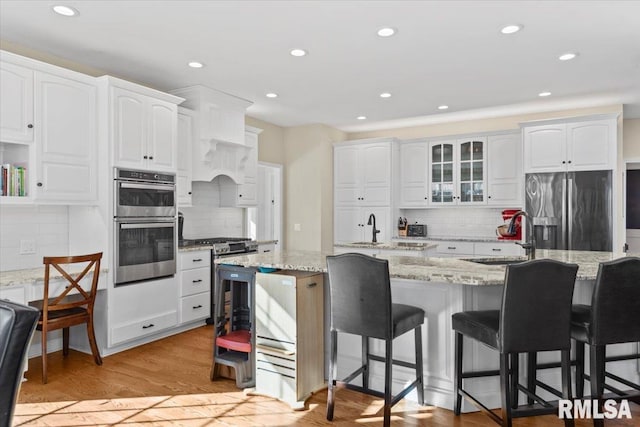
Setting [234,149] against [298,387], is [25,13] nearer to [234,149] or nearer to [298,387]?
[234,149]

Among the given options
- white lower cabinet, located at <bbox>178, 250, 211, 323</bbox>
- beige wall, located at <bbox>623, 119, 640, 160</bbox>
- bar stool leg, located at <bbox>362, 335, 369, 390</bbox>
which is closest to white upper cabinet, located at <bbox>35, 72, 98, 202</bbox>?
white lower cabinet, located at <bbox>178, 250, 211, 323</bbox>

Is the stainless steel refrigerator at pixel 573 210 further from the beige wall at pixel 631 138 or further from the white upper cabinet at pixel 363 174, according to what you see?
the white upper cabinet at pixel 363 174

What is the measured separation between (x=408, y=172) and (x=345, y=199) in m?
1.13

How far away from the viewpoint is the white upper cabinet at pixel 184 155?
4.72 meters

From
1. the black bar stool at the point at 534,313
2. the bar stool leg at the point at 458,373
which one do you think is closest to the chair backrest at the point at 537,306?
the black bar stool at the point at 534,313

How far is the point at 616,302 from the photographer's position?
2.19 meters

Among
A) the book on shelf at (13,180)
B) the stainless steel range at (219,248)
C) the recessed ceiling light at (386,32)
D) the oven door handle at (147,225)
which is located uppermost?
the recessed ceiling light at (386,32)

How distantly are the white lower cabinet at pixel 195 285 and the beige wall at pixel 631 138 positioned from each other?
6.16 metres

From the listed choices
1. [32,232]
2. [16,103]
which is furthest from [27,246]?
[16,103]

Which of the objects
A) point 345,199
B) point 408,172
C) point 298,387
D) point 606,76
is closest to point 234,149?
point 345,199

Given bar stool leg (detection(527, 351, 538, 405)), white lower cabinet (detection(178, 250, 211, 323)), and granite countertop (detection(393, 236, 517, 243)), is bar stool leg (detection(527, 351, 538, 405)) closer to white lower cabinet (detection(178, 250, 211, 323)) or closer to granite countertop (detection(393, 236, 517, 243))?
white lower cabinet (detection(178, 250, 211, 323))

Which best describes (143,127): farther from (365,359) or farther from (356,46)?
(365,359)

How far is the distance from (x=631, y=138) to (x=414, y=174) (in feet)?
10.5

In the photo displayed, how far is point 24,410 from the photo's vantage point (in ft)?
8.84
